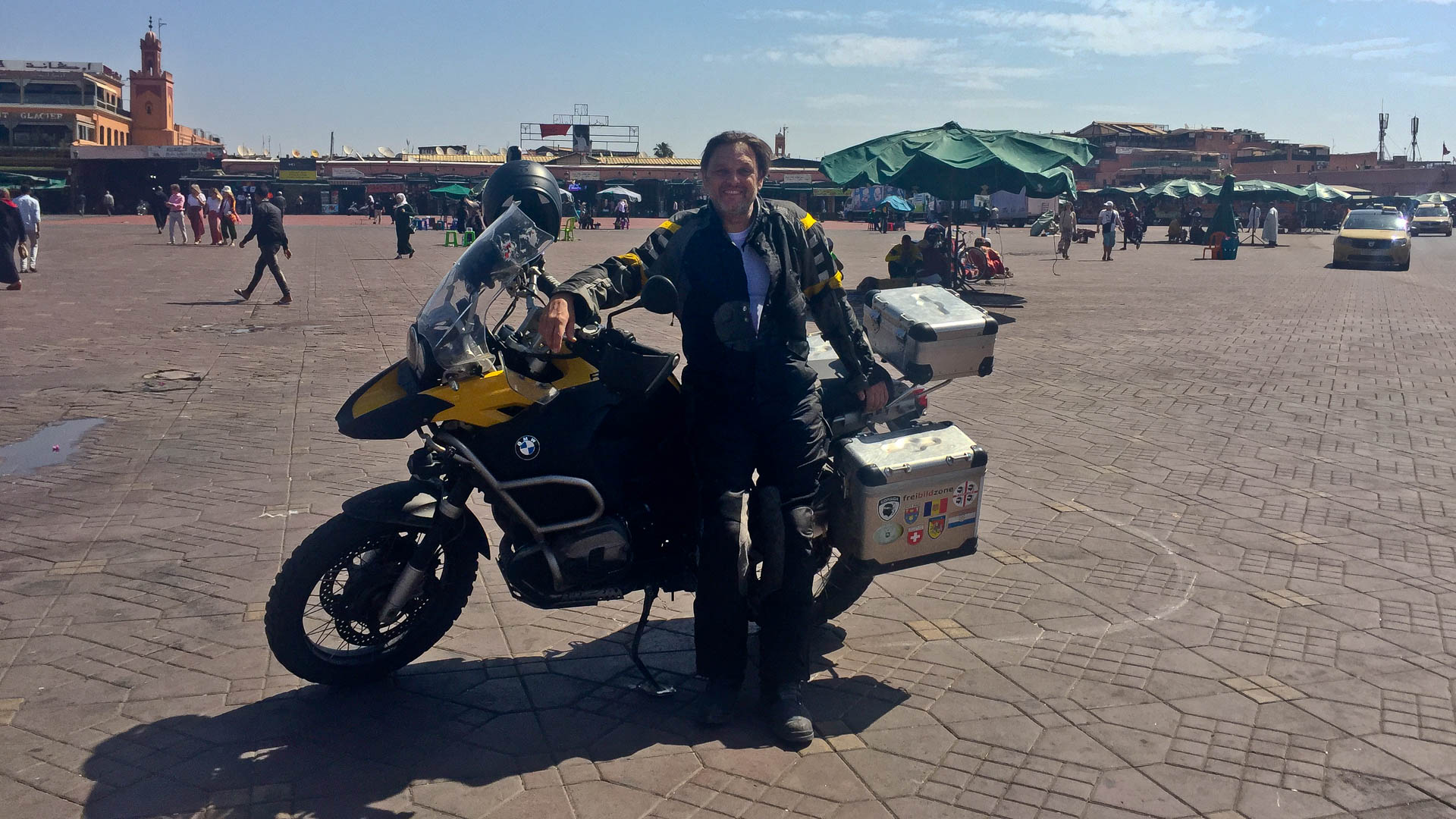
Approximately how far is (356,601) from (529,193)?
137 cm

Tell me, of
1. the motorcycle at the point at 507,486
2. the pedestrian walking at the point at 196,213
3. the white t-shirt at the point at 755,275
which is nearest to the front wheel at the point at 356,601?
the motorcycle at the point at 507,486

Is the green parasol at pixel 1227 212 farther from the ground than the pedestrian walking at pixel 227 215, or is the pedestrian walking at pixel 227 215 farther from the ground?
the green parasol at pixel 1227 212

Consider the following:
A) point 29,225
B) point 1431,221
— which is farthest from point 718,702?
point 1431,221

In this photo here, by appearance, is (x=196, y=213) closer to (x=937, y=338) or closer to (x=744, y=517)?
(x=937, y=338)

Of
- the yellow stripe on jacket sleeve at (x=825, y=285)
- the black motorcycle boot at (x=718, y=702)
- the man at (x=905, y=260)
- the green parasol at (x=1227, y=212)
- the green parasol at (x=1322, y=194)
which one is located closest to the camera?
the black motorcycle boot at (x=718, y=702)

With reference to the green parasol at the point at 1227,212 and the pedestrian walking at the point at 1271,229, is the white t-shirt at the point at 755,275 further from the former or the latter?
the pedestrian walking at the point at 1271,229

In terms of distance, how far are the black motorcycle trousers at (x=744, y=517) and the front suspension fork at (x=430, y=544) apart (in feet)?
2.39

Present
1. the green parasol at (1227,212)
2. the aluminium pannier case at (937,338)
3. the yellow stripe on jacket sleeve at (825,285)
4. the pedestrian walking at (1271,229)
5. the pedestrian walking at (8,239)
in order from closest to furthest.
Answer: the yellow stripe on jacket sleeve at (825,285) < the aluminium pannier case at (937,338) < the pedestrian walking at (8,239) < the green parasol at (1227,212) < the pedestrian walking at (1271,229)

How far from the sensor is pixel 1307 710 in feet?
11.6

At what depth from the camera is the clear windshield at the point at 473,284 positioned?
10.8 feet

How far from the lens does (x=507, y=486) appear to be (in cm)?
333

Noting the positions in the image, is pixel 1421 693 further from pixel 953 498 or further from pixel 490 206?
pixel 490 206

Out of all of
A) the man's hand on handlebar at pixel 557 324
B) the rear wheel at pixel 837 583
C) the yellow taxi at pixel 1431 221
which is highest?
the yellow taxi at pixel 1431 221

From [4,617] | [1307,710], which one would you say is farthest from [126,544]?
[1307,710]
